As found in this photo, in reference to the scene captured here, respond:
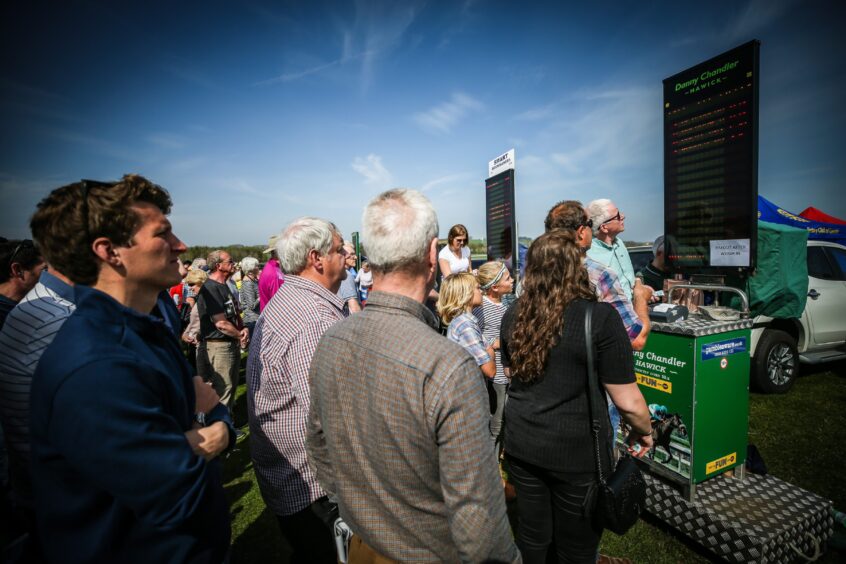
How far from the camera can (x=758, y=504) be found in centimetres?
257

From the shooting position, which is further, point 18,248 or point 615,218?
point 615,218

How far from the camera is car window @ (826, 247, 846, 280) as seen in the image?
588cm

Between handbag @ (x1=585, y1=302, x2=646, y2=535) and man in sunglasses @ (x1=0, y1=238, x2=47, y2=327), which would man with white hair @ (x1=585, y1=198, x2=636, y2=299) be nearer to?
handbag @ (x1=585, y1=302, x2=646, y2=535)

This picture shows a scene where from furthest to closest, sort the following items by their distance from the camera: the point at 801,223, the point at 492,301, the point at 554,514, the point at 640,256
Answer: the point at 801,223, the point at 640,256, the point at 492,301, the point at 554,514

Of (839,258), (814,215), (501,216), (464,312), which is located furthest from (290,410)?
(814,215)

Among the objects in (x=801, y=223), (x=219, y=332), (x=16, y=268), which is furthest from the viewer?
(x=801, y=223)

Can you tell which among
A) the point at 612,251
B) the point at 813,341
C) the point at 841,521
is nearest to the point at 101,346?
the point at 612,251

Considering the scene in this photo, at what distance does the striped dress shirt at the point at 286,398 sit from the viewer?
5.68ft

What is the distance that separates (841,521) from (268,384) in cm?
388

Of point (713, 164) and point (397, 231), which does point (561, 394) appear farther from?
point (713, 164)

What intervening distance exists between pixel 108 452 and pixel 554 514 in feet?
6.25

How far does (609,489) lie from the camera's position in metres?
Answer: 1.75

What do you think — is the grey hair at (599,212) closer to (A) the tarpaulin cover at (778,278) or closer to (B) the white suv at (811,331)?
(A) the tarpaulin cover at (778,278)

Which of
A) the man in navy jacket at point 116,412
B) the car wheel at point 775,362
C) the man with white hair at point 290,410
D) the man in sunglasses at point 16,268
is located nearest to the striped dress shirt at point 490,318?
the man with white hair at point 290,410
